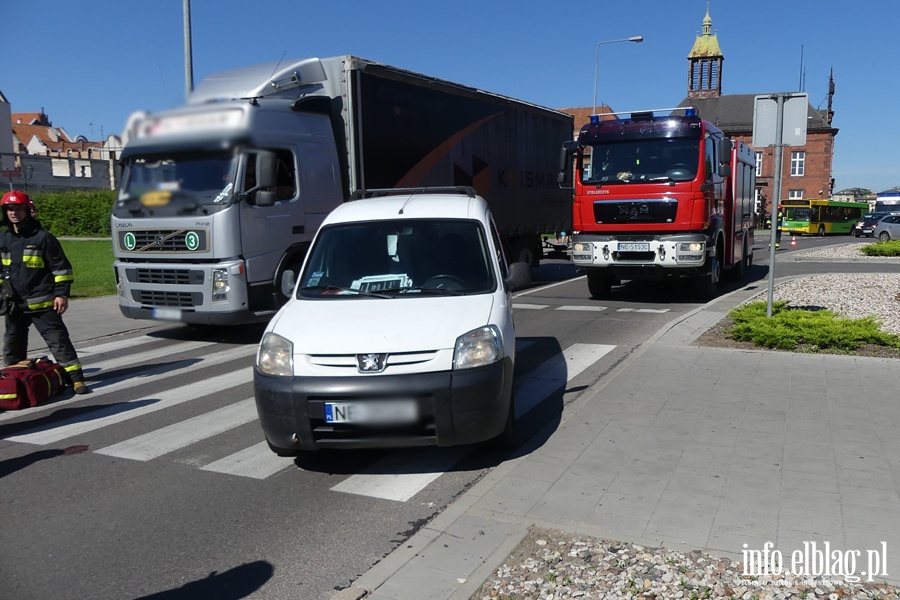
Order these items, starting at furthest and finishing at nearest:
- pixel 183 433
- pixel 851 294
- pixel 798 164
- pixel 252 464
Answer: pixel 798 164
pixel 851 294
pixel 183 433
pixel 252 464

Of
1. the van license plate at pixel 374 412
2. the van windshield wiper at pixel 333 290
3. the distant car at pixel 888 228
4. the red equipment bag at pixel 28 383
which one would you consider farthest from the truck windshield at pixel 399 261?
the distant car at pixel 888 228

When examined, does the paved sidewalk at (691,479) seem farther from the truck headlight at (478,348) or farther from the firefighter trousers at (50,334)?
the firefighter trousers at (50,334)

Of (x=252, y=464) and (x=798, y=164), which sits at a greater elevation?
(x=798, y=164)

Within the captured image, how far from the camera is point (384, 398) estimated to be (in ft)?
15.7

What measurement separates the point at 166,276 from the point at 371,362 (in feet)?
20.7

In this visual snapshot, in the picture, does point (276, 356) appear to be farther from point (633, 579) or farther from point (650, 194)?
point (650, 194)

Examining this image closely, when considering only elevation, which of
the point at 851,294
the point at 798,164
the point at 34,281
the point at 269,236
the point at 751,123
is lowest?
the point at 851,294

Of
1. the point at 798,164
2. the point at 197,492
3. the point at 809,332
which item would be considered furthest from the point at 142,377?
the point at 798,164

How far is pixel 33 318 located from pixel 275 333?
4057 millimetres

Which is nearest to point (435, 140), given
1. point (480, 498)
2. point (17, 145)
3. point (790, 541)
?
point (480, 498)

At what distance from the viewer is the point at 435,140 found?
543 inches

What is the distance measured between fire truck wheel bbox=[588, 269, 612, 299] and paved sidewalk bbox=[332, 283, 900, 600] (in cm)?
774

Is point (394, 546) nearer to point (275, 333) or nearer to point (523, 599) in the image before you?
point (523, 599)

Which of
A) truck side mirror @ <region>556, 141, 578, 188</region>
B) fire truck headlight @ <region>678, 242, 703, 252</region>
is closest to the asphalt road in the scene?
fire truck headlight @ <region>678, 242, 703, 252</region>
